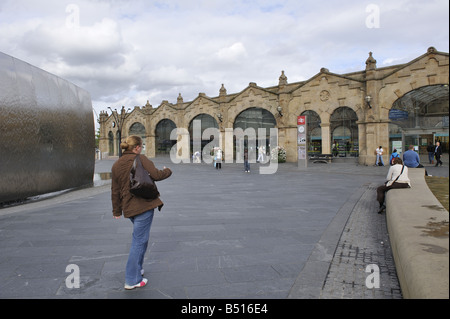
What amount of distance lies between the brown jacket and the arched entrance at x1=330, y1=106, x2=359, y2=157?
2391 centimetres

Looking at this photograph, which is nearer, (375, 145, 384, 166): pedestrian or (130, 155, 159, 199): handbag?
(130, 155, 159, 199): handbag

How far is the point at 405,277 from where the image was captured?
123 inches

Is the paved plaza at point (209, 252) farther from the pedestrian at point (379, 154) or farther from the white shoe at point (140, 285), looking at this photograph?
the pedestrian at point (379, 154)

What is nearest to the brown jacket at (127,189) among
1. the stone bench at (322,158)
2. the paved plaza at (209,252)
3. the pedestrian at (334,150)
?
the paved plaza at (209,252)

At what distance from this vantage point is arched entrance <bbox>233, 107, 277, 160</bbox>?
3005 cm

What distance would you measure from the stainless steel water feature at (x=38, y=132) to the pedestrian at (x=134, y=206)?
6.86m

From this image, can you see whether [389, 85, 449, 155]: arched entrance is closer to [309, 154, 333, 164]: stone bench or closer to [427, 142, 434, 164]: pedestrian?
[427, 142, 434, 164]: pedestrian

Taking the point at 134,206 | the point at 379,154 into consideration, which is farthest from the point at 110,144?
the point at 134,206

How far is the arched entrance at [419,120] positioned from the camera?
23125mm

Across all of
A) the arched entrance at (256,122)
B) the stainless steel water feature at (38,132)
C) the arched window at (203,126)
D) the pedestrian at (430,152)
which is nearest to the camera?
the stainless steel water feature at (38,132)

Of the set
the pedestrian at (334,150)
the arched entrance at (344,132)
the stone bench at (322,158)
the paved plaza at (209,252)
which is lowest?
the paved plaza at (209,252)

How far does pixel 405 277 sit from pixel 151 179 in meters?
2.69

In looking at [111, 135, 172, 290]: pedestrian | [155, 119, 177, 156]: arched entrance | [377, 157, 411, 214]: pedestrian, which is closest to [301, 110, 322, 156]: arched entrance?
[155, 119, 177, 156]: arched entrance
